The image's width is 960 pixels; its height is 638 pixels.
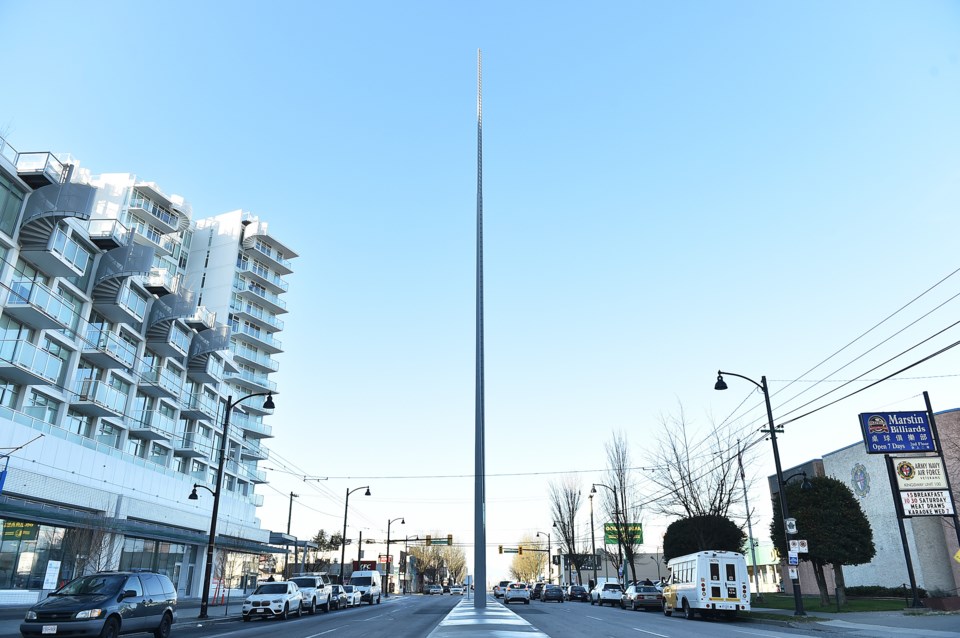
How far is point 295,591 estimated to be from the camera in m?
31.3

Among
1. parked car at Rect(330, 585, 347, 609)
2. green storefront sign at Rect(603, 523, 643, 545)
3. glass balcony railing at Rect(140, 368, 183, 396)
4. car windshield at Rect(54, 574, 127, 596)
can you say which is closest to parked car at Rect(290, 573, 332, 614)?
parked car at Rect(330, 585, 347, 609)

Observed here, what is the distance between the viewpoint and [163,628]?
57.2 feet

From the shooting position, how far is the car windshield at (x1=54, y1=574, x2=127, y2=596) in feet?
50.8

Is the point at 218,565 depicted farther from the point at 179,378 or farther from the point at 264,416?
the point at 264,416

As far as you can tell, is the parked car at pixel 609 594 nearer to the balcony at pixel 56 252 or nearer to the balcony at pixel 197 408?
the balcony at pixel 197 408

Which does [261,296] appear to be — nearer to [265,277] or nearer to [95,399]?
[265,277]

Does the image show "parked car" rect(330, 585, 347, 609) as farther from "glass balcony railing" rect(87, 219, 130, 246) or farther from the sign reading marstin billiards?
the sign reading marstin billiards

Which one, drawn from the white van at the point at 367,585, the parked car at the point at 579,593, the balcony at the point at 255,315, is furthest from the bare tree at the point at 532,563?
the white van at the point at 367,585

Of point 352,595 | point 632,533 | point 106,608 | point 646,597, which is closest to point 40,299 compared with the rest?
point 106,608

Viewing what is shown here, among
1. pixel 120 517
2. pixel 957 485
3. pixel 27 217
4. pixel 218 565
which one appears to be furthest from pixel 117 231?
pixel 957 485

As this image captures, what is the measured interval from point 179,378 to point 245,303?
24901 millimetres

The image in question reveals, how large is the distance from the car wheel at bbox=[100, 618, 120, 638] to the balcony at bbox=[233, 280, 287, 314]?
64024 mm

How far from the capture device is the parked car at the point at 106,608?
46.4ft

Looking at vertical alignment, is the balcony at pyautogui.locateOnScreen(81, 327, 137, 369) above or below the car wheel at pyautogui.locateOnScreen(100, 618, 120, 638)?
above
